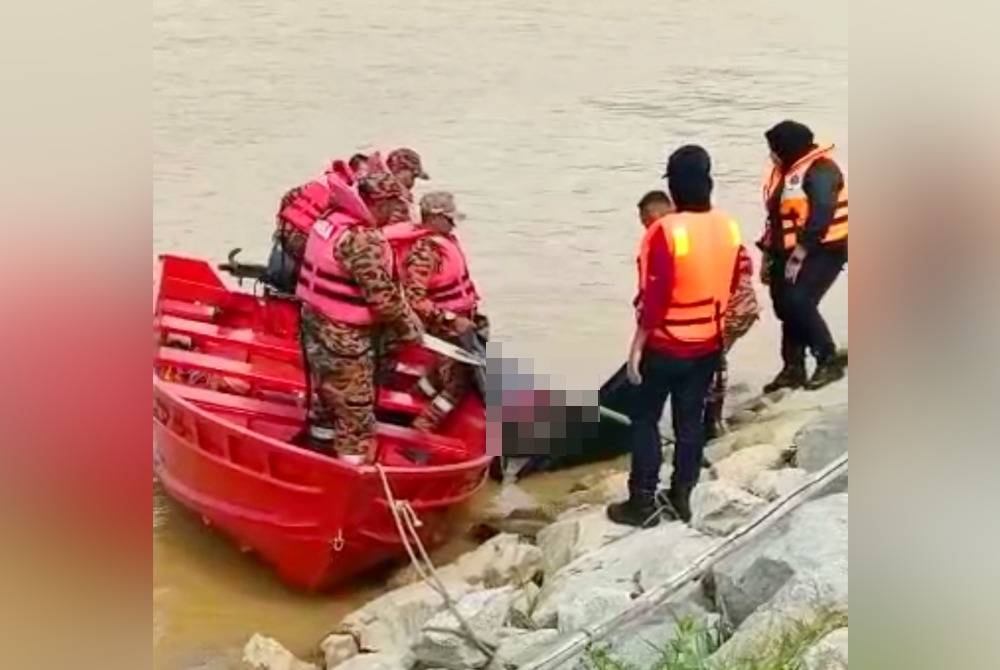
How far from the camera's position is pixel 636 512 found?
1501mm

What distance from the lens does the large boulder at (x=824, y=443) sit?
153 cm

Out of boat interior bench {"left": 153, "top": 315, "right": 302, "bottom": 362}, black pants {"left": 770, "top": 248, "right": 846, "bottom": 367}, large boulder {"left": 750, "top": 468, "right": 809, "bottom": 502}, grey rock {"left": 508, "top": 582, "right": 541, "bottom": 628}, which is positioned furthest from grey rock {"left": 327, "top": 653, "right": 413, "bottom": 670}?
black pants {"left": 770, "top": 248, "right": 846, "bottom": 367}

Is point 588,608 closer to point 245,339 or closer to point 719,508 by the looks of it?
point 719,508

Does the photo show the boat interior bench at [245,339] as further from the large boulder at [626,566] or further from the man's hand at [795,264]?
the man's hand at [795,264]

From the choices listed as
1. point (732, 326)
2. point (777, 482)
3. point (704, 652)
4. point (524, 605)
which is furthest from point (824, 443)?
point (524, 605)

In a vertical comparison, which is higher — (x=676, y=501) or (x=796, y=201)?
(x=796, y=201)

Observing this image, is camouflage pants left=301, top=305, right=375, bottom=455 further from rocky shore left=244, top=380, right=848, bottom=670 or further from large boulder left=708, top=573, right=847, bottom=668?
large boulder left=708, top=573, right=847, bottom=668

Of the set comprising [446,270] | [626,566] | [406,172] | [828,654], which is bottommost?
[828,654]

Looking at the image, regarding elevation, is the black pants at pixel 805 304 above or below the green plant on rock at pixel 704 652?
above

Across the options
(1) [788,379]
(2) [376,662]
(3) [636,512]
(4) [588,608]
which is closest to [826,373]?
(1) [788,379]

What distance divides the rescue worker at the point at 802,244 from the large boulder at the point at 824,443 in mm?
47

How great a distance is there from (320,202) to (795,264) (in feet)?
1.80

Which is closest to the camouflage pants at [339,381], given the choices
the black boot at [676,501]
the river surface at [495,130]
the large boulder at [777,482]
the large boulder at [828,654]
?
the river surface at [495,130]
